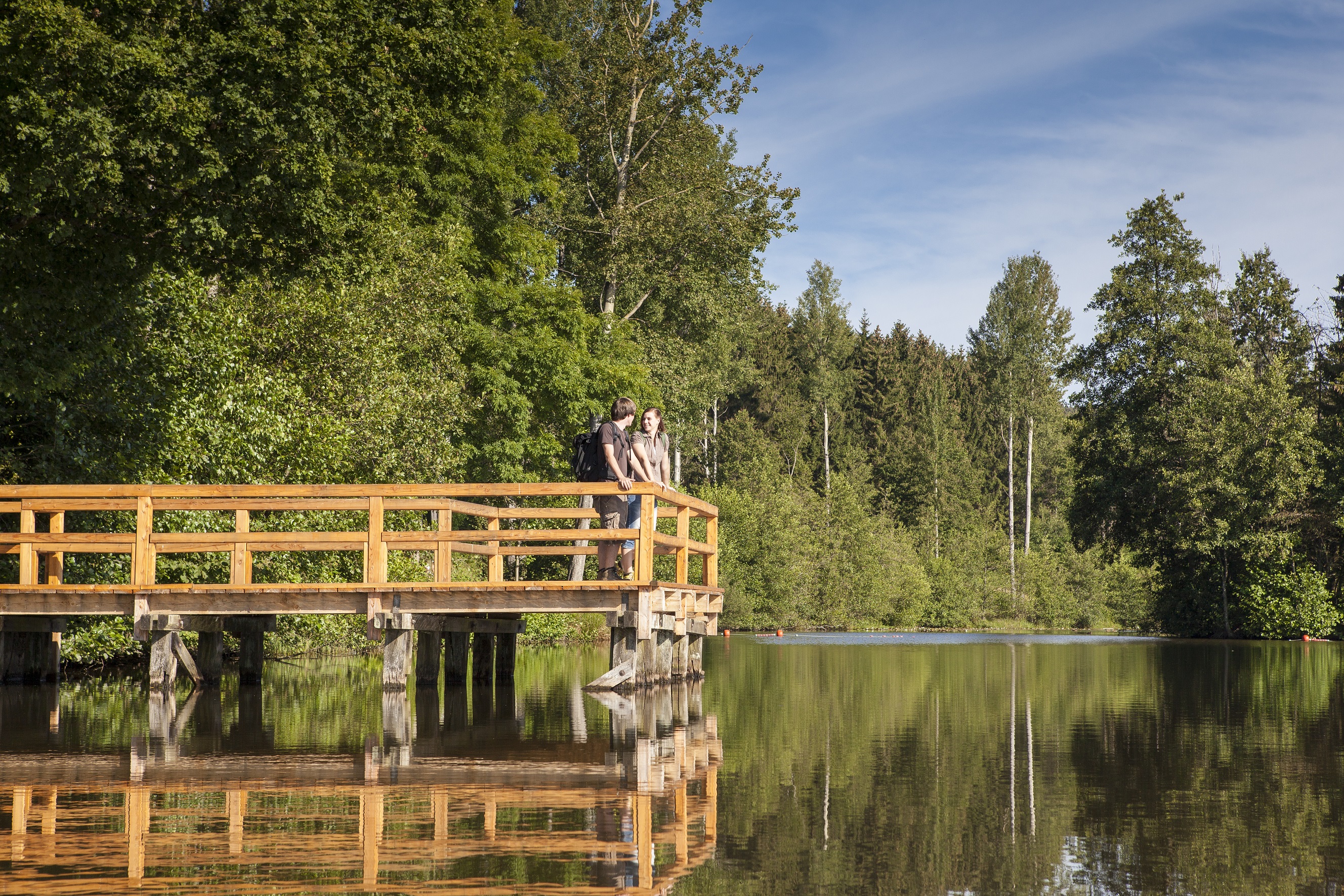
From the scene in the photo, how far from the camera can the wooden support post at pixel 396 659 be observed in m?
14.8

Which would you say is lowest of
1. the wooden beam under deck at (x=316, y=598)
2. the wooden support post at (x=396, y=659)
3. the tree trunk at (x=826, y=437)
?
the wooden support post at (x=396, y=659)

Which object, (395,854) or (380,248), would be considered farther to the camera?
(380,248)

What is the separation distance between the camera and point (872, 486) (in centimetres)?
7400

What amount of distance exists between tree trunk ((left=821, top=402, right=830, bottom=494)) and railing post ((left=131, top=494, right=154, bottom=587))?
2227 inches

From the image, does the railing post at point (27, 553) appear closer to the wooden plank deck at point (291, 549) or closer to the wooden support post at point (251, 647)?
the wooden plank deck at point (291, 549)

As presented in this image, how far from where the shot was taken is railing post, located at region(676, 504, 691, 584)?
53.4 ft

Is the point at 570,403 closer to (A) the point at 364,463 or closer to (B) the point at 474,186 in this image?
(B) the point at 474,186

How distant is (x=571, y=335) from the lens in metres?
33.7

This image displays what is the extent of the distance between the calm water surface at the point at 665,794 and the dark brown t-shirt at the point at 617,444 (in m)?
2.54

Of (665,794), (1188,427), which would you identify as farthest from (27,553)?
(1188,427)

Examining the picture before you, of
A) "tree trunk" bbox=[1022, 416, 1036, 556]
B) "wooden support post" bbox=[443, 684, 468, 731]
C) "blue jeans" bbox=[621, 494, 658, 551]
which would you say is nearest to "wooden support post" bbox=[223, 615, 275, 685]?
"wooden support post" bbox=[443, 684, 468, 731]

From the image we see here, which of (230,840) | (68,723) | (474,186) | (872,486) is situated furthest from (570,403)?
(872,486)

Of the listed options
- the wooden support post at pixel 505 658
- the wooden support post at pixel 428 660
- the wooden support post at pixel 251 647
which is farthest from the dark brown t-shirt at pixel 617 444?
the wooden support post at pixel 251 647

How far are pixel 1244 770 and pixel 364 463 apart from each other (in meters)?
17.1
